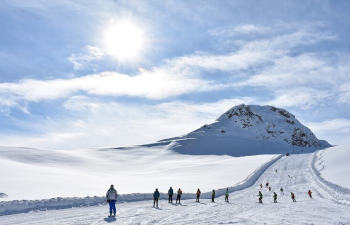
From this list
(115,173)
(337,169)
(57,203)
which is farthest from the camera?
(115,173)

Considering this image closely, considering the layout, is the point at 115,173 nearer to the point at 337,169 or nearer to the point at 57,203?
the point at 337,169

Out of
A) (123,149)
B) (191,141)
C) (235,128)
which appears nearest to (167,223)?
(123,149)

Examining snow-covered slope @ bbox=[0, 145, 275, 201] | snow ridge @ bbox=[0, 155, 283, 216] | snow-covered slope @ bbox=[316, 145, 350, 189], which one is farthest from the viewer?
snow-covered slope @ bbox=[0, 145, 275, 201]

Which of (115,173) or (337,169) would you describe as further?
(115,173)

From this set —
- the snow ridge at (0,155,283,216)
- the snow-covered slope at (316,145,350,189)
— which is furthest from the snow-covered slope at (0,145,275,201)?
the snow-covered slope at (316,145,350,189)

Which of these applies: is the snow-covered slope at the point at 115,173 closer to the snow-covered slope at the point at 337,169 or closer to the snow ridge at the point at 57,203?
the snow ridge at the point at 57,203

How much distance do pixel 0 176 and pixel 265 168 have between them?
4210 centimetres

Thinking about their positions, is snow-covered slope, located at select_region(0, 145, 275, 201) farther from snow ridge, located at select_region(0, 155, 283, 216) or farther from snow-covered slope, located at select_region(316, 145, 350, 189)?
snow-covered slope, located at select_region(316, 145, 350, 189)

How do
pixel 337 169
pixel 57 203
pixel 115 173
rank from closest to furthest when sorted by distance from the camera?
pixel 57 203
pixel 337 169
pixel 115 173

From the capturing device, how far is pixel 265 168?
5594 cm

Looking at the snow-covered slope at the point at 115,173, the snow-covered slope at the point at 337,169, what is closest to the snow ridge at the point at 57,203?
the snow-covered slope at the point at 115,173

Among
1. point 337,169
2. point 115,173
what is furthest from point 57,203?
point 115,173

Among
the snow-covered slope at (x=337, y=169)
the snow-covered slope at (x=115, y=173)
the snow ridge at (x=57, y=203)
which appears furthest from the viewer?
the snow-covered slope at (x=115, y=173)

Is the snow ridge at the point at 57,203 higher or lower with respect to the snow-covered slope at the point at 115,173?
lower
